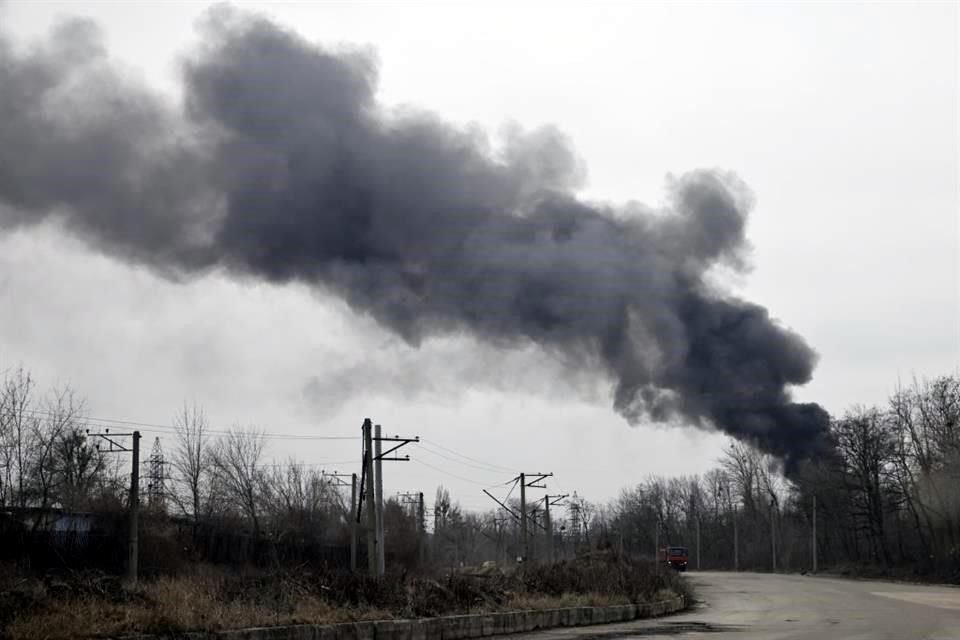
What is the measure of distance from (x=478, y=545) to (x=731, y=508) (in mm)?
33687

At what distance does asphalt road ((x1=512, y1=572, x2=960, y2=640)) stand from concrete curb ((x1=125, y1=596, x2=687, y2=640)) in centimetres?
74

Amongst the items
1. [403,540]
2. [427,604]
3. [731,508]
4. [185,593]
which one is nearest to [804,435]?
[403,540]

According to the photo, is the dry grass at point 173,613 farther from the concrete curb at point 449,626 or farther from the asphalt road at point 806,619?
the asphalt road at point 806,619

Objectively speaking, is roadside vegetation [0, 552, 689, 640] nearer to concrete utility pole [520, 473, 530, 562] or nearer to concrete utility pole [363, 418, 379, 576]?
concrete utility pole [363, 418, 379, 576]

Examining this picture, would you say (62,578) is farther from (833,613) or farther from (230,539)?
(230,539)

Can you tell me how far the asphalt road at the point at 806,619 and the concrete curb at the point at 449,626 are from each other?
0.74 m

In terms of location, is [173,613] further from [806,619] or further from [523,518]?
[523,518]

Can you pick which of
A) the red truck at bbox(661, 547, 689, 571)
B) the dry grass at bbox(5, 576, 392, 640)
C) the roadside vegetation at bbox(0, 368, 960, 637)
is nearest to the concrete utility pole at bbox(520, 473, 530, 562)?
the roadside vegetation at bbox(0, 368, 960, 637)

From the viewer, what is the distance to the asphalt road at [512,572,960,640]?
813 inches

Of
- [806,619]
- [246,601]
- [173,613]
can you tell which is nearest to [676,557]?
[806,619]

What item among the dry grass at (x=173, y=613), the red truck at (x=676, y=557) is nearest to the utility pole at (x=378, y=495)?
the dry grass at (x=173, y=613)

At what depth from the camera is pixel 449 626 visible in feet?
62.3

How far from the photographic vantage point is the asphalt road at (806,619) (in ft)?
67.7

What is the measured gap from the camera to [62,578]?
50.2 ft
